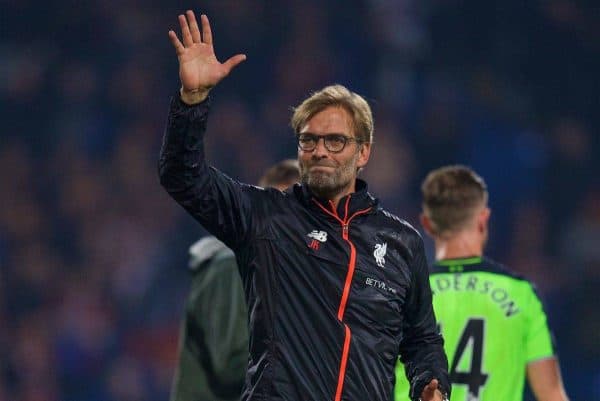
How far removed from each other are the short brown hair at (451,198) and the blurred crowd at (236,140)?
3.54m

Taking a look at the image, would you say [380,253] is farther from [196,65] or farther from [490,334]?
[490,334]

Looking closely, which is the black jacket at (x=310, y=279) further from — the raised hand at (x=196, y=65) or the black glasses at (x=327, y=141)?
the black glasses at (x=327, y=141)

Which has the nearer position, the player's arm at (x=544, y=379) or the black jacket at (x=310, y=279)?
the black jacket at (x=310, y=279)

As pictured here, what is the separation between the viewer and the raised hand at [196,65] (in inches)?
133

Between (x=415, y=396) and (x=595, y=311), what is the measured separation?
5096 mm

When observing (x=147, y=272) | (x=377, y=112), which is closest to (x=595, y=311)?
(x=377, y=112)

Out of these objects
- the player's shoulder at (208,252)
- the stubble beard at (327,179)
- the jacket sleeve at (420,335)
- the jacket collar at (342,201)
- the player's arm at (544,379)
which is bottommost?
the player's arm at (544,379)

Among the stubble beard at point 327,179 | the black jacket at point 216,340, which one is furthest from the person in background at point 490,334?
the stubble beard at point 327,179

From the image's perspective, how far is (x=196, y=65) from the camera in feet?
11.2

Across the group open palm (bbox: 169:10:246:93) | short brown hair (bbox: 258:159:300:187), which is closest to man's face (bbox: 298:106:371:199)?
open palm (bbox: 169:10:246:93)

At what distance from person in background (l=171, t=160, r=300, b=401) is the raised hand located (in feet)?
5.26

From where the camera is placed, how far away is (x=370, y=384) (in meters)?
3.55

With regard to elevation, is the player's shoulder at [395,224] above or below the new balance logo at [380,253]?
above

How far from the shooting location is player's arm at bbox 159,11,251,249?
3361 mm
